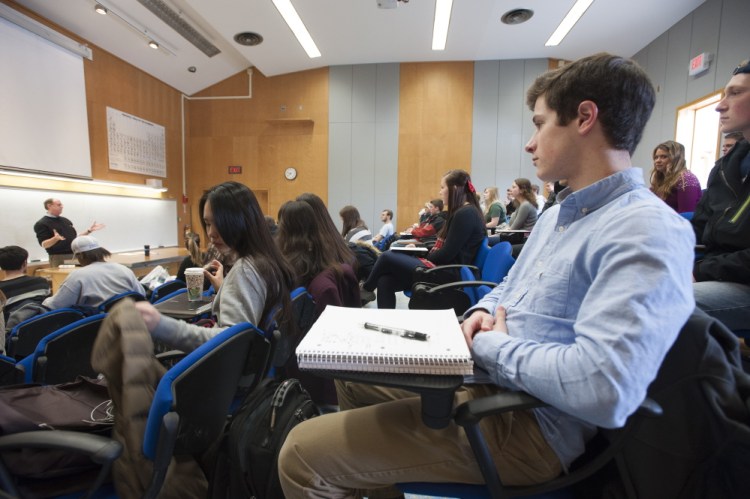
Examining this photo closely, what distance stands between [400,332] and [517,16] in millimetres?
7093

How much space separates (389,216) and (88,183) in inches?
215

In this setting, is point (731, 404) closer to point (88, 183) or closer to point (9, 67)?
point (9, 67)

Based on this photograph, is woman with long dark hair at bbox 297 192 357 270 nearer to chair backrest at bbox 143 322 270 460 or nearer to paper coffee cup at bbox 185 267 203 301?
paper coffee cup at bbox 185 267 203 301

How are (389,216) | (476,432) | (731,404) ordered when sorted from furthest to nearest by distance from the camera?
1. (389,216)
2. (476,432)
3. (731,404)

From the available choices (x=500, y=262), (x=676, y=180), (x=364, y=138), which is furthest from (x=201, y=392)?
(x=364, y=138)

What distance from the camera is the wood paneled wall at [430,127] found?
26.4 ft

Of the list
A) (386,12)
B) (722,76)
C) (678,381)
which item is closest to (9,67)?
(386,12)

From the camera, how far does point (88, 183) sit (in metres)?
6.35

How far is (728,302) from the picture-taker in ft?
4.42

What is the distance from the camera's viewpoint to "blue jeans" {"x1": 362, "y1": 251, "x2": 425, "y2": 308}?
303cm

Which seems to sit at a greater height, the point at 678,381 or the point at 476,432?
the point at 678,381

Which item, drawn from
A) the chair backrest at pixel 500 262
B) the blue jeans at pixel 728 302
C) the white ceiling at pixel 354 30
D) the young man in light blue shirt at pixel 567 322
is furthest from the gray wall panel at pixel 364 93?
the young man in light blue shirt at pixel 567 322

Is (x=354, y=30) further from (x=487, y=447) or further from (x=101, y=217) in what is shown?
(x=487, y=447)

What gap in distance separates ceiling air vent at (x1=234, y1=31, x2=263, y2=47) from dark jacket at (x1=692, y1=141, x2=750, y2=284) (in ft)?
23.8
